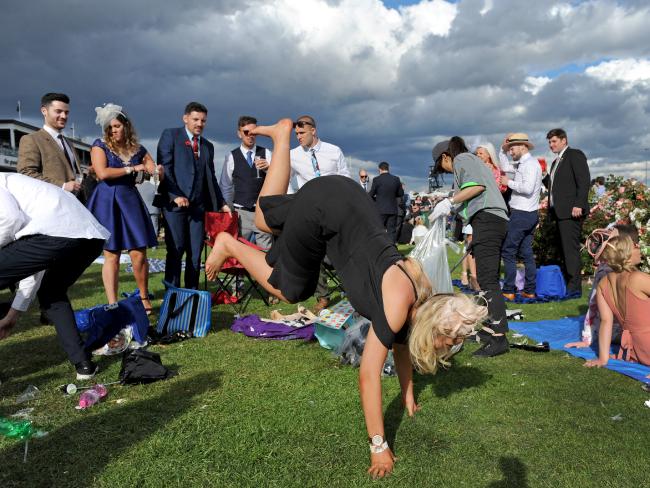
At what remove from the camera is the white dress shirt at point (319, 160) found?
6285 mm

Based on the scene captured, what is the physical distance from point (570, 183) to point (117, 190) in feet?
21.3

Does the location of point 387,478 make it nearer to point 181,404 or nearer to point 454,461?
point 454,461

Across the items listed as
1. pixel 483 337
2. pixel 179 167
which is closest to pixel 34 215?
pixel 179 167

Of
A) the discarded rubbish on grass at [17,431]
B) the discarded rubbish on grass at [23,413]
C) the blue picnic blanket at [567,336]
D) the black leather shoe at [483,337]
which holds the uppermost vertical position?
the discarded rubbish on grass at [17,431]

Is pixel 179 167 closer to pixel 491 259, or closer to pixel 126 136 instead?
pixel 126 136

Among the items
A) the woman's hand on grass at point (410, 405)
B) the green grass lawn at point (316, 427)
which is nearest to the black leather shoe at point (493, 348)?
the green grass lawn at point (316, 427)

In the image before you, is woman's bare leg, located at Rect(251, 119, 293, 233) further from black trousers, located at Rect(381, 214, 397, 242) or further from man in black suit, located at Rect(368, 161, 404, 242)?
black trousers, located at Rect(381, 214, 397, 242)

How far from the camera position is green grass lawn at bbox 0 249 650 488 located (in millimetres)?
2553

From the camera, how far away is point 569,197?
776cm

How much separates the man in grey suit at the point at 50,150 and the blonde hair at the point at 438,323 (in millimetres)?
4196

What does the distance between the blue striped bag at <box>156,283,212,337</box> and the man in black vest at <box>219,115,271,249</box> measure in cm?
191

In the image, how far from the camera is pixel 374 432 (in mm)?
2623

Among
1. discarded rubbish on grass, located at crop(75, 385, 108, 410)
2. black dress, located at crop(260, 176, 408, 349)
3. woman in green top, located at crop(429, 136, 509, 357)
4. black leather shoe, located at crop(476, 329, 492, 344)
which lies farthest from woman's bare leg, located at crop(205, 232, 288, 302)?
black leather shoe, located at crop(476, 329, 492, 344)

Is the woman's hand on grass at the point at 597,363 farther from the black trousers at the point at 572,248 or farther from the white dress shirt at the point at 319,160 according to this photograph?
the black trousers at the point at 572,248
